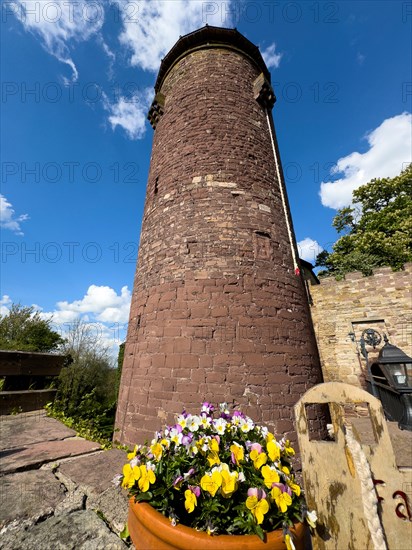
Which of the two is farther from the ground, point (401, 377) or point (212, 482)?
point (401, 377)

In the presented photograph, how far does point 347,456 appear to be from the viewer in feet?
4.82

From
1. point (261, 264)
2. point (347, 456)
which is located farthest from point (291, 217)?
point (347, 456)

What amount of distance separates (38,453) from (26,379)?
276 centimetres

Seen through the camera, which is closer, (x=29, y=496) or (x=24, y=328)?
(x=29, y=496)

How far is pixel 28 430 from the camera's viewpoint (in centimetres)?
381

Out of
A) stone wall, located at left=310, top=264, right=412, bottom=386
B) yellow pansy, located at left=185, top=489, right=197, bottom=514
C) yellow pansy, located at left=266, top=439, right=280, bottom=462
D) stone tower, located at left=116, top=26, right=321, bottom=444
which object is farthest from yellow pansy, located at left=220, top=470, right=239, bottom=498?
stone wall, located at left=310, top=264, right=412, bottom=386

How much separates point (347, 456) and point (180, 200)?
16.4ft

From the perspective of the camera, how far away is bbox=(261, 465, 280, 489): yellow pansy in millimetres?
1356

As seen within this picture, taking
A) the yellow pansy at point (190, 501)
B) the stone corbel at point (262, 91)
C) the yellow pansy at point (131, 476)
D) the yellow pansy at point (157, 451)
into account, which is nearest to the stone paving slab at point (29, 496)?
the yellow pansy at point (131, 476)

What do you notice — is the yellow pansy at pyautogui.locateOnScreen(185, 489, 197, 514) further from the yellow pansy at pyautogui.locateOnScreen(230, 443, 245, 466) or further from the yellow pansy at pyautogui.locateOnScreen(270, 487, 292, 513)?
the yellow pansy at pyautogui.locateOnScreen(270, 487, 292, 513)

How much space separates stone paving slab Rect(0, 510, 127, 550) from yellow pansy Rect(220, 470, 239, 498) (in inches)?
31.9

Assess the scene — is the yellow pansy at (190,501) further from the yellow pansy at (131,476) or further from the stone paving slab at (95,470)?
the stone paving slab at (95,470)

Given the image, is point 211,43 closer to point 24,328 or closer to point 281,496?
point 281,496

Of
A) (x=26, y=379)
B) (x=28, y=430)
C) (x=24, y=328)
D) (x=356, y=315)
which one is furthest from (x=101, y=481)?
(x=24, y=328)
